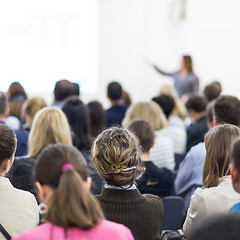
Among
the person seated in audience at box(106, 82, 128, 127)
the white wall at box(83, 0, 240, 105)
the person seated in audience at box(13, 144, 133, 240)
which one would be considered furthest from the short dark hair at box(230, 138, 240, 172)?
the white wall at box(83, 0, 240, 105)

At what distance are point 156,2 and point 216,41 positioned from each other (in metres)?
1.52

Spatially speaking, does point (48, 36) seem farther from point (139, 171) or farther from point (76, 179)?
point (76, 179)

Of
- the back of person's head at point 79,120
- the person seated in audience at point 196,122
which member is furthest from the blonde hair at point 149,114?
the back of person's head at point 79,120

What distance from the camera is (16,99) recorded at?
5.92m

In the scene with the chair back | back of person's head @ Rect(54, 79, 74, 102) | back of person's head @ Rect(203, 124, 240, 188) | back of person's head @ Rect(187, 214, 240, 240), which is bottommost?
the chair back

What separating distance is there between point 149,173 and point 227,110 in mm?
743

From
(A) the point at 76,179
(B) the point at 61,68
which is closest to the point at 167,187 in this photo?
(A) the point at 76,179

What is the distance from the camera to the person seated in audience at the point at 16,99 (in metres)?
5.77

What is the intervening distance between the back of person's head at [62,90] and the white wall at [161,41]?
4.37m

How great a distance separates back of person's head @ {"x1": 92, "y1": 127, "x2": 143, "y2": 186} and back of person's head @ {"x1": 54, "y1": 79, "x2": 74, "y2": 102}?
3.02 meters

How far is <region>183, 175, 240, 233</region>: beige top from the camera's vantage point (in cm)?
231

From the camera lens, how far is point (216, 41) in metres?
9.36

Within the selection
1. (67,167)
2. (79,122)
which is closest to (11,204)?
(67,167)

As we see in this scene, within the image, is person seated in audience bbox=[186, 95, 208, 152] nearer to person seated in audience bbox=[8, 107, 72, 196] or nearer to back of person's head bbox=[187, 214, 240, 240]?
person seated in audience bbox=[8, 107, 72, 196]
